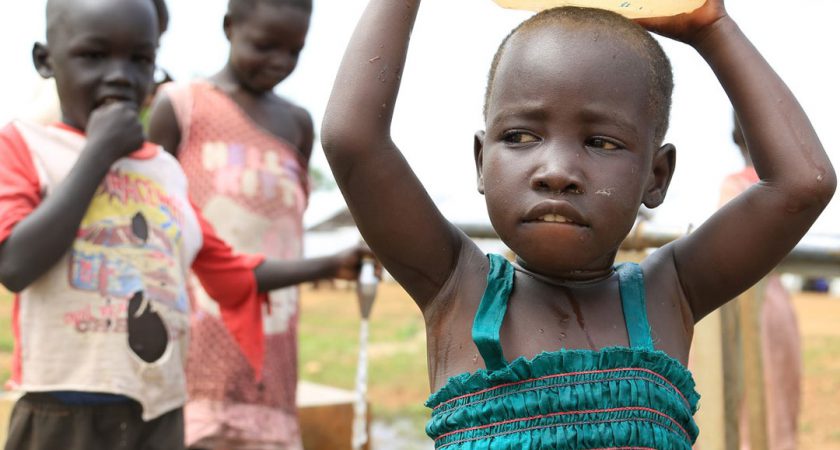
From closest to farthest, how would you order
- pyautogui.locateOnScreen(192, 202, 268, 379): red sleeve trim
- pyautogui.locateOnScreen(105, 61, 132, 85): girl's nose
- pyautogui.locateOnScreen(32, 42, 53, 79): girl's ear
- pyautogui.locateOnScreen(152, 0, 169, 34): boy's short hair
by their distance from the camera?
pyautogui.locateOnScreen(105, 61, 132, 85): girl's nose, pyautogui.locateOnScreen(32, 42, 53, 79): girl's ear, pyautogui.locateOnScreen(192, 202, 268, 379): red sleeve trim, pyautogui.locateOnScreen(152, 0, 169, 34): boy's short hair

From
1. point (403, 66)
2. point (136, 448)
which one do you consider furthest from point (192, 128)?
point (403, 66)

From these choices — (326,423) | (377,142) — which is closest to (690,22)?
(377,142)

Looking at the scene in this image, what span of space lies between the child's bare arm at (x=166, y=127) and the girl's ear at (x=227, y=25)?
37 cm

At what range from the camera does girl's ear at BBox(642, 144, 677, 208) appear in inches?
68.3

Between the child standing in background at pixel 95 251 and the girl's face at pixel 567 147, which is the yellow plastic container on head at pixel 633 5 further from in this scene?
the child standing in background at pixel 95 251

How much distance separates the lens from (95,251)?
2.41 metres

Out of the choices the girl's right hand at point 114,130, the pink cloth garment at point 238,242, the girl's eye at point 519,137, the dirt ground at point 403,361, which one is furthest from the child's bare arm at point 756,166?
the dirt ground at point 403,361

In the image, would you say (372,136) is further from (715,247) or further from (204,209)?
(204,209)

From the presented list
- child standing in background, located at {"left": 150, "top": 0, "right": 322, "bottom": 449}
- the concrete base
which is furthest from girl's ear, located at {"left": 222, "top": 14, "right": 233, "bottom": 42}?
the concrete base

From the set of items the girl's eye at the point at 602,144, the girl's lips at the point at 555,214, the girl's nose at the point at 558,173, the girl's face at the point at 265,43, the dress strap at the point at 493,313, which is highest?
the girl's face at the point at 265,43

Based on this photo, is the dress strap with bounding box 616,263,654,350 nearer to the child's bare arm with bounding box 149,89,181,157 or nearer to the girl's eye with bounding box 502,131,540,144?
the girl's eye with bounding box 502,131,540,144

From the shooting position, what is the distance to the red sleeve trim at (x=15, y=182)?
229 cm

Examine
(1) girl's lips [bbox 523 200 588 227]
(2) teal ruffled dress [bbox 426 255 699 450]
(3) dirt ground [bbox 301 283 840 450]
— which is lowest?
(2) teal ruffled dress [bbox 426 255 699 450]

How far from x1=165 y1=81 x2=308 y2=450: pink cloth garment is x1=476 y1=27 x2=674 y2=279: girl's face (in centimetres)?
178
